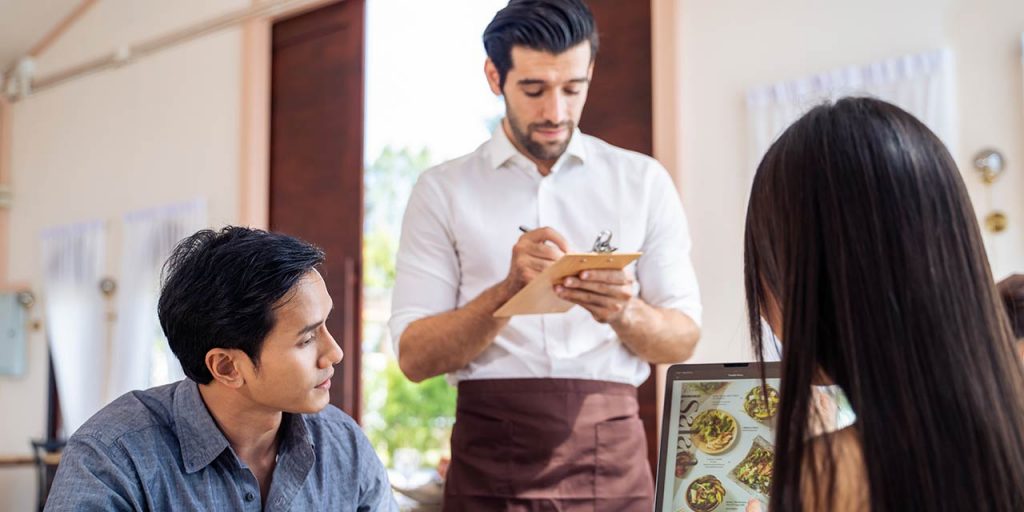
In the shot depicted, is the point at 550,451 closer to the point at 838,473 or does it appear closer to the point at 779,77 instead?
the point at 838,473

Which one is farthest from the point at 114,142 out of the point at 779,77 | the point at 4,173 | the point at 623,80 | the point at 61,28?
the point at 779,77

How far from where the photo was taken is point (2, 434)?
8555mm

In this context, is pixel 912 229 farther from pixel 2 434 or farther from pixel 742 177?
pixel 2 434

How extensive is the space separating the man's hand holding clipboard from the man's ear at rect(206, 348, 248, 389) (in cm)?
49

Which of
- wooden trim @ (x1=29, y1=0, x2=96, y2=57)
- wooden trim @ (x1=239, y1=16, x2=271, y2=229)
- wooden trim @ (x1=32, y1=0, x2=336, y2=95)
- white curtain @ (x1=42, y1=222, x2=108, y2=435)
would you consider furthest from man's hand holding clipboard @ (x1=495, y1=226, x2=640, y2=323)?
wooden trim @ (x1=29, y1=0, x2=96, y2=57)

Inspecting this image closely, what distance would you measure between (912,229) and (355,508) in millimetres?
1280

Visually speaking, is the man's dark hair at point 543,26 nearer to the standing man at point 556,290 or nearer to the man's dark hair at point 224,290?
the standing man at point 556,290

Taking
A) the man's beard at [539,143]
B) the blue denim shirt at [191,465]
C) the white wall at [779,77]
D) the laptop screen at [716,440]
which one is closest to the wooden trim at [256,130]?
the white wall at [779,77]

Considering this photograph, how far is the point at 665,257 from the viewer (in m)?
2.30

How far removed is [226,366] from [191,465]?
0.59ft

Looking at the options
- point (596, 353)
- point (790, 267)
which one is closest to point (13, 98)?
point (596, 353)

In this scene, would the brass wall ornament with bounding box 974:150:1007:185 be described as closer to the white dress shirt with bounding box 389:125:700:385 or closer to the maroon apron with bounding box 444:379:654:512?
the white dress shirt with bounding box 389:125:700:385

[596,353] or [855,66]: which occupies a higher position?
[855,66]

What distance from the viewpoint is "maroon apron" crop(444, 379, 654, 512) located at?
7.00 feet
